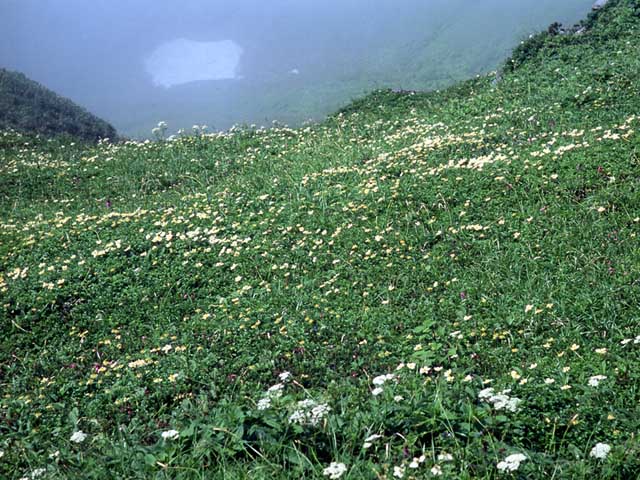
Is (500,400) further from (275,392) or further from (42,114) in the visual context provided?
(42,114)

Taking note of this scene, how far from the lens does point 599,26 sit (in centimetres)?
1590

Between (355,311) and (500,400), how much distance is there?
2.66 m

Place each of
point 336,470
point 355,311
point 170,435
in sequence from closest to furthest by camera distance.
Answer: point 336,470 → point 170,435 → point 355,311

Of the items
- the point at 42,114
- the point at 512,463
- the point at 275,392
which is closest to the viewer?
the point at 512,463

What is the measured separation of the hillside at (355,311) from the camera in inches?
156

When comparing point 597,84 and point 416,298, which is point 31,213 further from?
point 597,84

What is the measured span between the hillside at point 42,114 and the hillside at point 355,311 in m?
7.32

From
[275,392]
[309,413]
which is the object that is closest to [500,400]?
[309,413]


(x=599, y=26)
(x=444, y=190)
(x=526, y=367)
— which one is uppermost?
(x=599, y=26)

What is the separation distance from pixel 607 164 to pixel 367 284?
333cm

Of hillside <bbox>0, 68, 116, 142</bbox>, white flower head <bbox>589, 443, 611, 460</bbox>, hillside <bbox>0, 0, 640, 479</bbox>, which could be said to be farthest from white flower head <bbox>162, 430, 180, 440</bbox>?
hillside <bbox>0, 68, 116, 142</bbox>

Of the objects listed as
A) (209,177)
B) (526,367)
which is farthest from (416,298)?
(209,177)

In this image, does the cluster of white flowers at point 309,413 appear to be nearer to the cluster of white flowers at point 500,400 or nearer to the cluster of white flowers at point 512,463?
the cluster of white flowers at point 500,400

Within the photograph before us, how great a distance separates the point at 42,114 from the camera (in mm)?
19844
